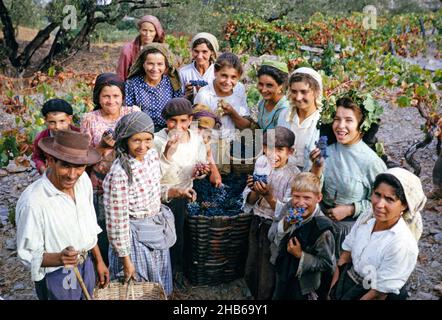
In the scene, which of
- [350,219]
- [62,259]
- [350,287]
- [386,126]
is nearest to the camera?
[62,259]

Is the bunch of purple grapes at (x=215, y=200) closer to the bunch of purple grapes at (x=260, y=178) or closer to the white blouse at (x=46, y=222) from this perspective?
the bunch of purple grapes at (x=260, y=178)

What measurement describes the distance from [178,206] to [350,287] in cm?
136

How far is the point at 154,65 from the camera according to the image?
371cm

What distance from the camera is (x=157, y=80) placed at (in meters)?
3.83

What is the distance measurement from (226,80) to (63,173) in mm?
1645

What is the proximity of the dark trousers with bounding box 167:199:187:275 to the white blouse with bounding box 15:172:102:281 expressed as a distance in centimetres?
91

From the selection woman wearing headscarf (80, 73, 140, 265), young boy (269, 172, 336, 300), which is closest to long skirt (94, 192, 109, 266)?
woman wearing headscarf (80, 73, 140, 265)

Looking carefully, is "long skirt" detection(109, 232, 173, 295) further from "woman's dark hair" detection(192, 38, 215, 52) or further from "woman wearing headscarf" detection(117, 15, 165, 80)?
"woman wearing headscarf" detection(117, 15, 165, 80)

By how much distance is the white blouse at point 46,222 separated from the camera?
2.41m

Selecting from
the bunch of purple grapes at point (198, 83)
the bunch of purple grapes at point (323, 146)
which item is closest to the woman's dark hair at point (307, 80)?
the bunch of purple grapes at point (323, 146)

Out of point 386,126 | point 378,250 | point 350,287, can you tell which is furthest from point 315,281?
point 386,126

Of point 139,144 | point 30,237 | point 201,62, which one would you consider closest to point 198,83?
point 201,62

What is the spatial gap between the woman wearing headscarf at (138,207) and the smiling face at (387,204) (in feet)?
3.98
